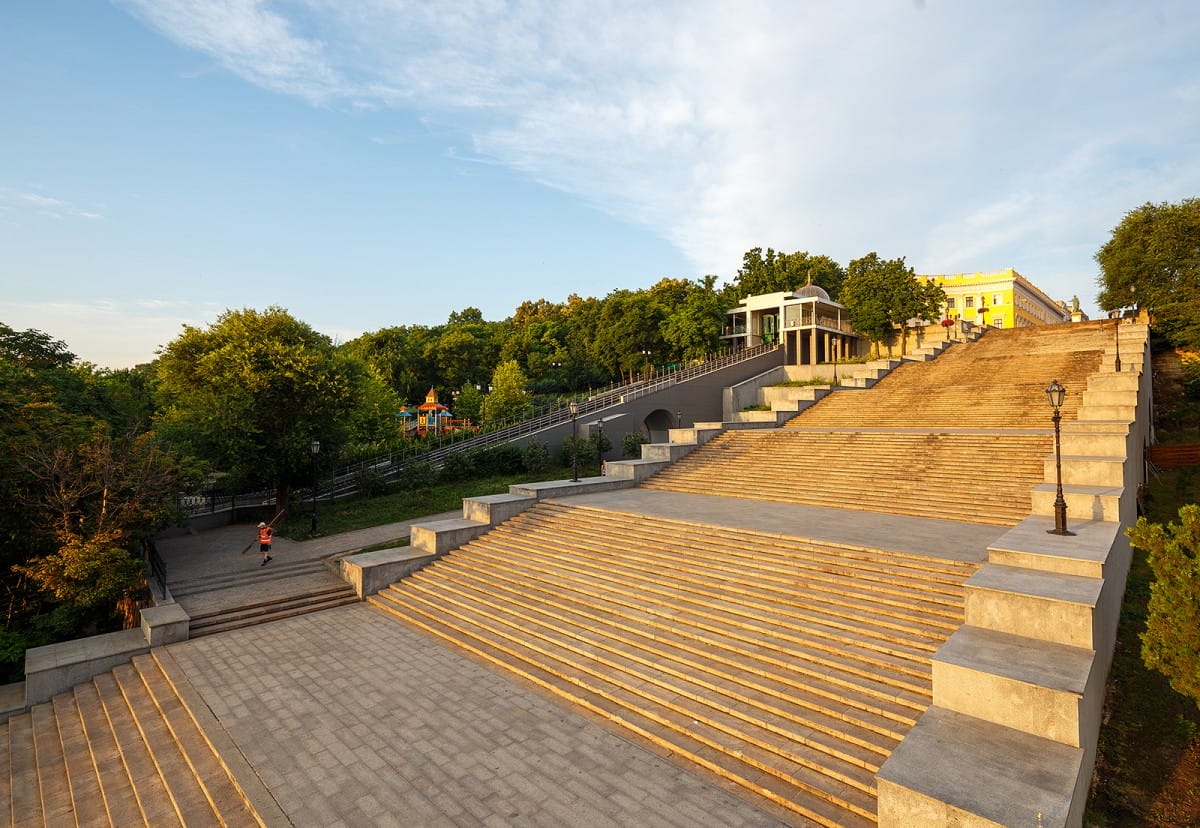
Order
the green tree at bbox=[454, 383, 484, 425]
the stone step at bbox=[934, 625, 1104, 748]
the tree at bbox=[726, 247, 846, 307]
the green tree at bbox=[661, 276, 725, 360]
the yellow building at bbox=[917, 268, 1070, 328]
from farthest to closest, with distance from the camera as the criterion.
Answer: the yellow building at bbox=[917, 268, 1070, 328] → the tree at bbox=[726, 247, 846, 307] → the green tree at bbox=[454, 383, 484, 425] → the green tree at bbox=[661, 276, 725, 360] → the stone step at bbox=[934, 625, 1104, 748]

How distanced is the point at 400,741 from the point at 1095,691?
301 inches

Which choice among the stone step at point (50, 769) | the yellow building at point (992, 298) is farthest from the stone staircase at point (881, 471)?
the yellow building at point (992, 298)

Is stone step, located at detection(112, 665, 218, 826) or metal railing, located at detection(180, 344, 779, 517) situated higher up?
metal railing, located at detection(180, 344, 779, 517)

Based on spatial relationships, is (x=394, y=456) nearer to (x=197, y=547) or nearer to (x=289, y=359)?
(x=289, y=359)

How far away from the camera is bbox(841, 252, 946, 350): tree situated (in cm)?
4006

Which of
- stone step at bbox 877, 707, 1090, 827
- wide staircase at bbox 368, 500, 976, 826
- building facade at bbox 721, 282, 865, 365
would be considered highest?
building facade at bbox 721, 282, 865, 365

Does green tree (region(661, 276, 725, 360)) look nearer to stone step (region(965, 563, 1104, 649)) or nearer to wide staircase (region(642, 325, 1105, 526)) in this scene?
wide staircase (region(642, 325, 1105, 526))

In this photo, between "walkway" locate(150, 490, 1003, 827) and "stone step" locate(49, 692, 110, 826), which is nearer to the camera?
"walkway" locate(150, 490, 1003, 827)

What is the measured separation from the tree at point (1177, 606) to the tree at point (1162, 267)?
27949 mm

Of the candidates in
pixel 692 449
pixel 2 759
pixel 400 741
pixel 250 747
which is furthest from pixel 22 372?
pixel 692 449

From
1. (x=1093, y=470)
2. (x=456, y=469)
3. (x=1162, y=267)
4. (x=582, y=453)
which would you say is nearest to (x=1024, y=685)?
(x=1093, y=470)

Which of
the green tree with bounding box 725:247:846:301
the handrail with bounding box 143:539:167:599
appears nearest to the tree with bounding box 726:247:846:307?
the green tree with bounding box 725:247:846:301

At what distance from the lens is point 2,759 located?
7.52 meters

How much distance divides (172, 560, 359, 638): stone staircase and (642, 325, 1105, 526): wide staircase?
989 cm
